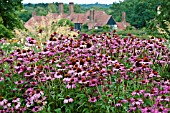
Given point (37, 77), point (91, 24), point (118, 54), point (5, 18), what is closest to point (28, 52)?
point (37, 77)

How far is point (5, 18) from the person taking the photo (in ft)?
41.0

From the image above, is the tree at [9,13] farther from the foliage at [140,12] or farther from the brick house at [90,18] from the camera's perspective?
the brick house at [90,18]

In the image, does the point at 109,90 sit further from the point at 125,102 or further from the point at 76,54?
the point at 76,54

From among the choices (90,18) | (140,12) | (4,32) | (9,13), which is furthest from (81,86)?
(140,12)

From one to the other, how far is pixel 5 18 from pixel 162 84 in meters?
10.4

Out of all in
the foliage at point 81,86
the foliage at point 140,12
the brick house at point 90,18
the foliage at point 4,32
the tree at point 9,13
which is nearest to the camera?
the foliage at point 81,86

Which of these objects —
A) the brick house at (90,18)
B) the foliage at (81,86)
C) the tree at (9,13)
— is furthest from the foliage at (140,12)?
the foliage at (81,86)

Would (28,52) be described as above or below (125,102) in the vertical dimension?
above

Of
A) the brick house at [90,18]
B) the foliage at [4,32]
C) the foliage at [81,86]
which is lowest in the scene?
the brick house at [90,18]

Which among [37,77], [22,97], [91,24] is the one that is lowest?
[91,24]

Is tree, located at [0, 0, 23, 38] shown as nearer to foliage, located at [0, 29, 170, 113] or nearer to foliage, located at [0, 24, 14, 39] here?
foliage, located at [0, 24, 14, 39]

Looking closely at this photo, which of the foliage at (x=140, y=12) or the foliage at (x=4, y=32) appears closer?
the foliage at (x=4, y=32)

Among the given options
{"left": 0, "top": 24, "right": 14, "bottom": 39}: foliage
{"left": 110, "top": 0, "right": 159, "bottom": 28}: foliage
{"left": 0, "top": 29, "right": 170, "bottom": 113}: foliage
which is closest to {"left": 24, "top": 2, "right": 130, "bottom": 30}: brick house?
{"left": 110, "top": 0, "right": 159, "bottom": 28}: foliage

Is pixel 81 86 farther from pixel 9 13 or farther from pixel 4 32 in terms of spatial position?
pixel 9 13
